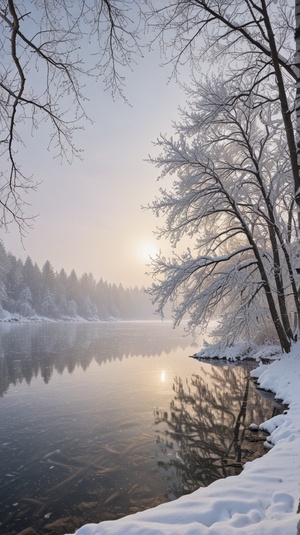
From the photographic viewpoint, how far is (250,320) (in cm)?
1300

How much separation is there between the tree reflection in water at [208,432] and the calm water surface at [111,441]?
0.02m

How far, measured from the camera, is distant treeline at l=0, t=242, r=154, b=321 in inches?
2879

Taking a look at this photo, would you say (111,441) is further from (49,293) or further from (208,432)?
(49,293)

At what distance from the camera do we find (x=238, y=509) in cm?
366

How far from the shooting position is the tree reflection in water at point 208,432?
6.18m

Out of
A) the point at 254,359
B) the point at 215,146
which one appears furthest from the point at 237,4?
the point at 254,359

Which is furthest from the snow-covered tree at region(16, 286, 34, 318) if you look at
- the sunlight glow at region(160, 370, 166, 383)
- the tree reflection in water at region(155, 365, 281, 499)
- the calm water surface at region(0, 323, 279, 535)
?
the tree reflection in water at region(155, 365, 281, 499)

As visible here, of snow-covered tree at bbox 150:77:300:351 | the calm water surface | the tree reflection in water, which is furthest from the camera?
snow-covered tree at bbox 150:77:300:351

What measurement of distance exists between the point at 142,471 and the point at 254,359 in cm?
1633

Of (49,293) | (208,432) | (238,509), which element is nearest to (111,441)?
(208,432)

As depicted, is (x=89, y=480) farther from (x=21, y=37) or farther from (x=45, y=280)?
(x=45, y=280)

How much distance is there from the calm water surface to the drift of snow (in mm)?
1285

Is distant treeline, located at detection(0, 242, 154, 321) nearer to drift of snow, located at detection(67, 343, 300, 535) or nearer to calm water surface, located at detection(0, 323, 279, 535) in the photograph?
calm water surface, located at detection(0, 323, 279, 535)

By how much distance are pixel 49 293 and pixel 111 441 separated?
75218mm
